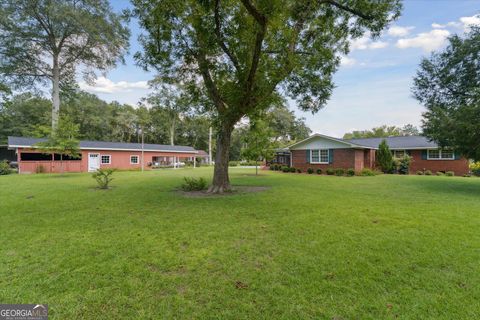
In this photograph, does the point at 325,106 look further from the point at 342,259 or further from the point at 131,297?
the point at 131,297

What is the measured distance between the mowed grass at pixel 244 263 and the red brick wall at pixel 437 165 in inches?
641

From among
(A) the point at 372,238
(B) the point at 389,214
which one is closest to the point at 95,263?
(A) the point at 372,238

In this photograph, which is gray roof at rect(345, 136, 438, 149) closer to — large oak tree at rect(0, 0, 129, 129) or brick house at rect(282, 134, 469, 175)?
brick house at rect(282, 134, 469, 175)

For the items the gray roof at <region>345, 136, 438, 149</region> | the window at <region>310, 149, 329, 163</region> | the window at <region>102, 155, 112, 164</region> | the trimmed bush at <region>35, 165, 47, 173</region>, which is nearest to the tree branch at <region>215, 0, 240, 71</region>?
the window at <region>310, 149, 329, 163</region>

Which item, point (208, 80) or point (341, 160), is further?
point (341, 160)

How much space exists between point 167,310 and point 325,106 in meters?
10.5

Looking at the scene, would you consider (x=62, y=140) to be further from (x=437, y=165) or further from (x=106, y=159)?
(x=437, y=165)

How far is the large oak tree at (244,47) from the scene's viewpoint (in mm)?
6793

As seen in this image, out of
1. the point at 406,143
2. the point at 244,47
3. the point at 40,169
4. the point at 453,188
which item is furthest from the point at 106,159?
the point at 406,143

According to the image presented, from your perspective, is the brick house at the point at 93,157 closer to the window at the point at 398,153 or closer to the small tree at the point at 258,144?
the small tree at the point at 258,144

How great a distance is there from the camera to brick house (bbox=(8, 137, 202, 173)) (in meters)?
20.4

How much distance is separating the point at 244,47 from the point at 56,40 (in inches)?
960

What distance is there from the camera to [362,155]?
771 inches

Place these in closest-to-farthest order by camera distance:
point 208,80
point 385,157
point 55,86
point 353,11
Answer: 1. point 353,11
2. point 208,80
3. point 385,157
4. point 55,86
